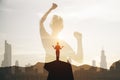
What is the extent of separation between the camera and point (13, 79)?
652ft

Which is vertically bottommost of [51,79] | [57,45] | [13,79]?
[13,79]

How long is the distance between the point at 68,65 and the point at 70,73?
2.03ft

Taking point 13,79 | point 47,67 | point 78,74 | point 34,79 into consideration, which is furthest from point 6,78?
point 47,67

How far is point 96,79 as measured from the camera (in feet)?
645

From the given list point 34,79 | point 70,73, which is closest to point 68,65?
point 70,73

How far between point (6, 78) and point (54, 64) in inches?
7002

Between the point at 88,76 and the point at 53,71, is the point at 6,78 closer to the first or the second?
the point at 88,76

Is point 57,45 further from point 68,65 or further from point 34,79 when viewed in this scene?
point 34,79

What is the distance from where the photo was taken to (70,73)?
80.4 ft

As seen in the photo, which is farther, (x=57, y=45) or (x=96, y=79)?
(x=96, y=79)

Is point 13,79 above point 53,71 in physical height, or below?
below

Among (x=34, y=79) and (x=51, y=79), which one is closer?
(x=51, y=79)

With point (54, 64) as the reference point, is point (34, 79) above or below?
below

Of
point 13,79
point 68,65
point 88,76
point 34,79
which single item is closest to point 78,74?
point 88,76
